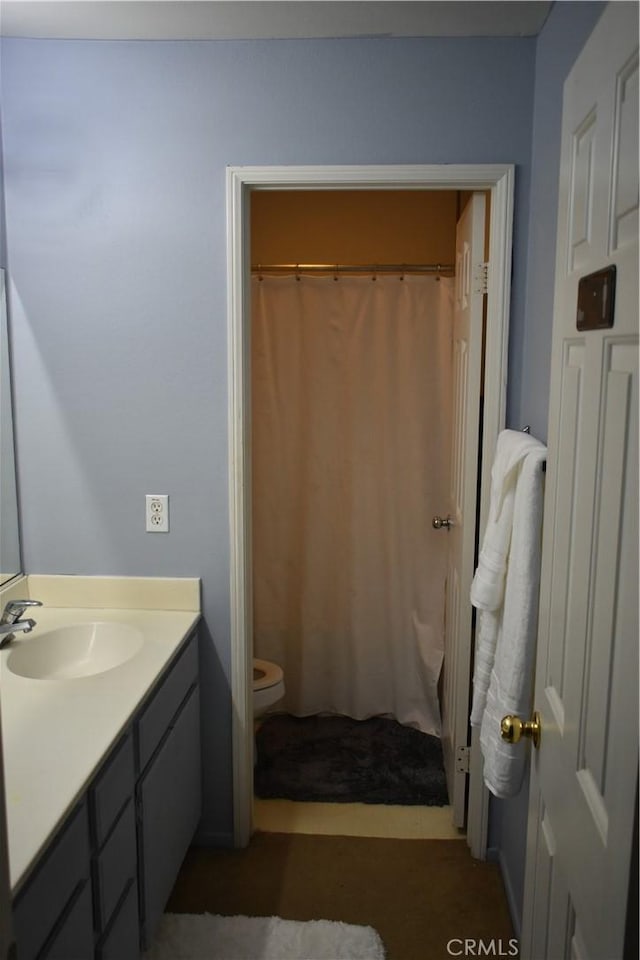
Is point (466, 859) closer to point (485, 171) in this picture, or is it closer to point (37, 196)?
point (485, 171)

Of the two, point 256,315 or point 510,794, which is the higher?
point 256,315

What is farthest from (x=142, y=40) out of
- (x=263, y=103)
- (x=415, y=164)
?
(x=415, y=164)

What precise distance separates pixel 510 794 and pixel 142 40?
2.25m

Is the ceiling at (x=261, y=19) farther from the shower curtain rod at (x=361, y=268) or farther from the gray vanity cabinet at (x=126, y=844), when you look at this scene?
the gray vanity cabinet at (x=126, y=844)

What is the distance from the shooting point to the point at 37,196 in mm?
2158

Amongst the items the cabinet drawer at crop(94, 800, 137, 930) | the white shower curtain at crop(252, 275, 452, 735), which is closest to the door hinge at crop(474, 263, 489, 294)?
the white shower curtain at crop(252, 275, 452, 735)

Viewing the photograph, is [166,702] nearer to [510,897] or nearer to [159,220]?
[510,897]

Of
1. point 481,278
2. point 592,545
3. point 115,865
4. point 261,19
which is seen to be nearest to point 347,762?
point 115,865

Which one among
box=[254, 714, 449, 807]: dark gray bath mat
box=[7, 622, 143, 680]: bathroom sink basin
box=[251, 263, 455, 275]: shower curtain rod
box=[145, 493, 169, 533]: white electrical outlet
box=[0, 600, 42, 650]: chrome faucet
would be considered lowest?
box=[254, 714, 449, 807]: dark gray bath mat

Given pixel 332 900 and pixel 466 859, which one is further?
pixel 466 859

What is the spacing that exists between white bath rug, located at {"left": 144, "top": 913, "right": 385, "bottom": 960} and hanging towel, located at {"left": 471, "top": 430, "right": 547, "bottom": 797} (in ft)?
2.51

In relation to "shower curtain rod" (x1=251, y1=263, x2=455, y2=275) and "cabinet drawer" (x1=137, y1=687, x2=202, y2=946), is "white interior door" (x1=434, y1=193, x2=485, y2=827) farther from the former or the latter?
"cabinet drawer" (x1=137, y1=687, x2=202, y2=946)

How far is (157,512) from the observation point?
2.30 m

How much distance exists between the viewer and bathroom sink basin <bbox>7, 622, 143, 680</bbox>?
2043mm
